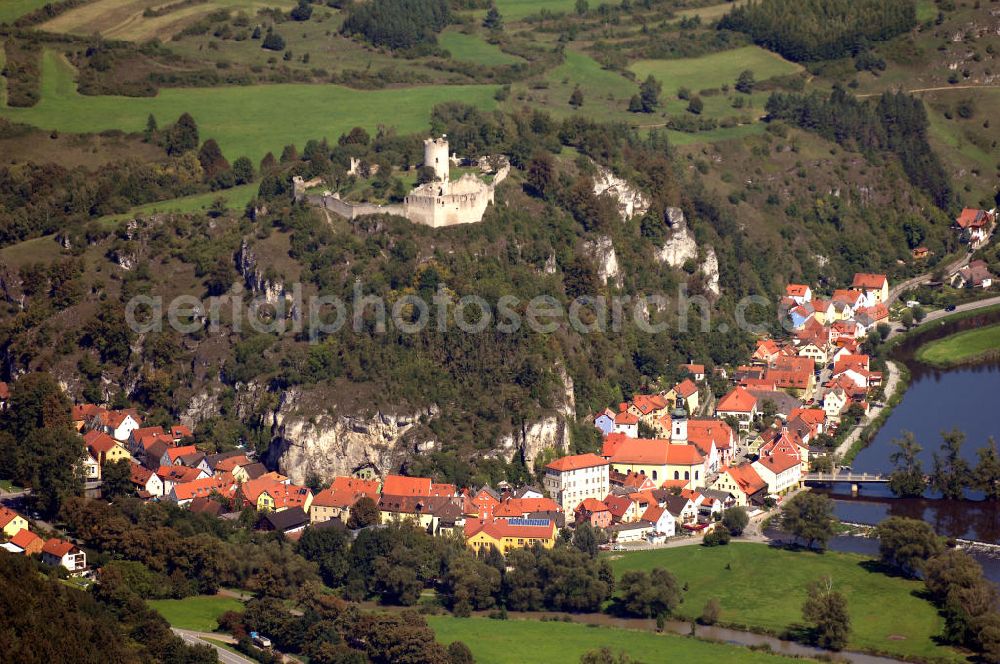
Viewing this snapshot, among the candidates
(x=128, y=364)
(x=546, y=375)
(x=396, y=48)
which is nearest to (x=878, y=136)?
(x=396, y=48)

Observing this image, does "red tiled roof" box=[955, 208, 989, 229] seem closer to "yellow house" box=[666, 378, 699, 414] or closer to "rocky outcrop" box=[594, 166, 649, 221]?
"rocky outcrop" box=[594, 166, 649, 221]

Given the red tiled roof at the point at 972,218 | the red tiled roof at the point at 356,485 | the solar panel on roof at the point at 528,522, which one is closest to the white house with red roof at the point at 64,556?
the red tiled roof at the point at 356,485

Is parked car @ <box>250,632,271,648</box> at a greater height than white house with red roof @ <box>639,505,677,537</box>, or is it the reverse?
white house with red roof @ <box>639,505,677,537</box>

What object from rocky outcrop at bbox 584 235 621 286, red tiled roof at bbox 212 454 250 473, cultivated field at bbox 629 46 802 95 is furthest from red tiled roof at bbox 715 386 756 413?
cultivated field at bbox 629 46 802 95

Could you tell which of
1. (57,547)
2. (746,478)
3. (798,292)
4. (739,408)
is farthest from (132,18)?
(746,478)

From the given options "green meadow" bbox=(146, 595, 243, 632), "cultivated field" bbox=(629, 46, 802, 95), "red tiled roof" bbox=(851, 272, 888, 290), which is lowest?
"green meadow" bbox=(146, 595, 243, 632)

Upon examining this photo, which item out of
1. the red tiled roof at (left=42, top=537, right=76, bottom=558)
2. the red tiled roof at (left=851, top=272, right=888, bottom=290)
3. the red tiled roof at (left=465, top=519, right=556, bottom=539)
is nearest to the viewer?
the red tiled roof at (left=42, top=537, right=76, bottom=558)

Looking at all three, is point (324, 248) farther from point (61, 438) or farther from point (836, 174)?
point (836, 174)
